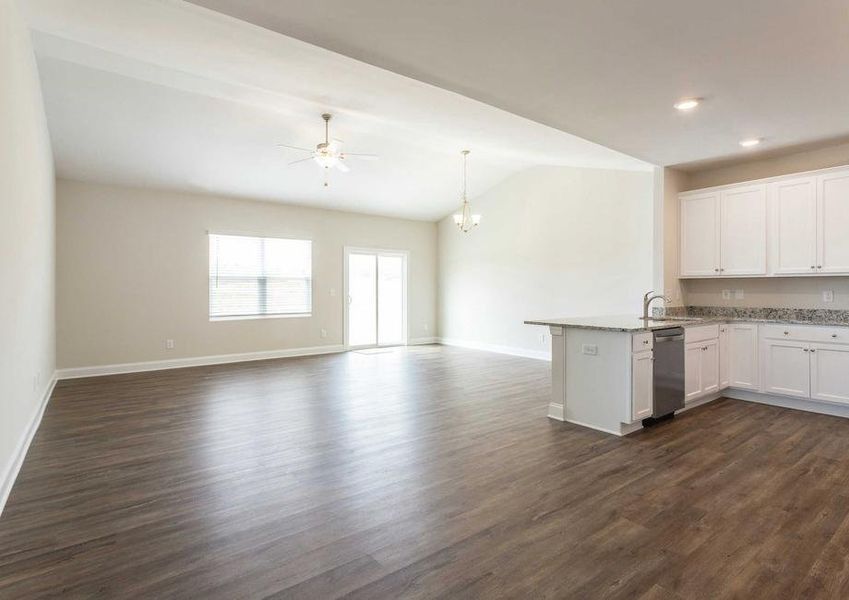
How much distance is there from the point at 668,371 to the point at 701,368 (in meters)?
0.74

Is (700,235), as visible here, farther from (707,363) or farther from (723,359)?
(707,363)

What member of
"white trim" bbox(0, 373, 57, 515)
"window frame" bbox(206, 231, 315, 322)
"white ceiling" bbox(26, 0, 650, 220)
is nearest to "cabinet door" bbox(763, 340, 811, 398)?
"white ceiling" bbox(26, 0, 650, 220)

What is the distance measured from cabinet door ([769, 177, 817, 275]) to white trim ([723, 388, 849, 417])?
1264mm

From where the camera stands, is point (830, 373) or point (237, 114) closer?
point (830, 373)

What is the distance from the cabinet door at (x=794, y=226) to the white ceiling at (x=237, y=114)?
1.52m

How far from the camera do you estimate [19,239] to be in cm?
315

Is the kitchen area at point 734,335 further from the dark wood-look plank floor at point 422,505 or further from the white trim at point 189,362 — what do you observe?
the white trim at point 189,362

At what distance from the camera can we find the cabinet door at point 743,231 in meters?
4.69

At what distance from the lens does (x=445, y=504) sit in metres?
2.52

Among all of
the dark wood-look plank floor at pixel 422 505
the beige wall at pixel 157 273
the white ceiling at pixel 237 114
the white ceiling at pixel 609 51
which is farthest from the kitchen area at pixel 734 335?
the beige wall at pixel 157 273

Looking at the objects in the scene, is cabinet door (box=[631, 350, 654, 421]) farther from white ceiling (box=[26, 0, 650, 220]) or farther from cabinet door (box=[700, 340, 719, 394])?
white ceiling (box=[26, 0, 650, 220])

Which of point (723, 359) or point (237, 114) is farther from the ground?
point (237, 114)

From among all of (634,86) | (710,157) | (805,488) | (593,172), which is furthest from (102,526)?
(593,172)

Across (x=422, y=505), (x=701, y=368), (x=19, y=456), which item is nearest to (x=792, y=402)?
(x=701, y=368)
